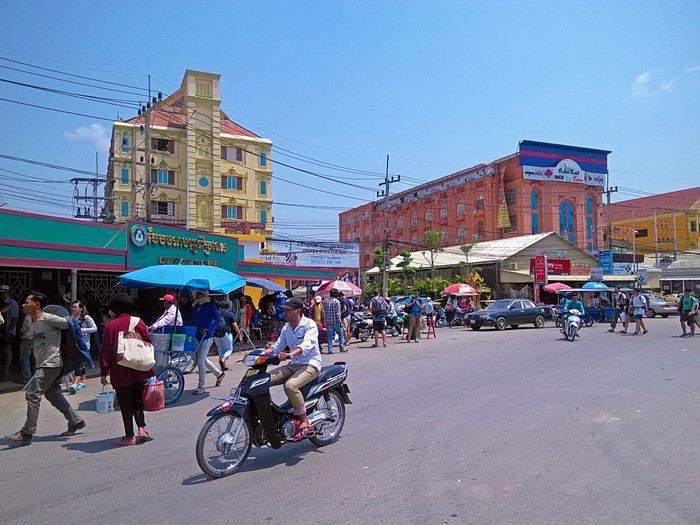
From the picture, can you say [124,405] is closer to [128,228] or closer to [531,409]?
[531,409]

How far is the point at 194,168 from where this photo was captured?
47031 mm

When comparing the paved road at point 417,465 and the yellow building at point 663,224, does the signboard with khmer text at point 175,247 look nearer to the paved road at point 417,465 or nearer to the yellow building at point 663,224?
the paved road at point 417,465

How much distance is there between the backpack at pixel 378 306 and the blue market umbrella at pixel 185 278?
7509 mm

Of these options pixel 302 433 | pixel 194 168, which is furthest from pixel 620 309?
pixel 194 168

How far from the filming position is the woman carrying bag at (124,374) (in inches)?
257

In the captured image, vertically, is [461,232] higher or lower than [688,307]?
Result: higher

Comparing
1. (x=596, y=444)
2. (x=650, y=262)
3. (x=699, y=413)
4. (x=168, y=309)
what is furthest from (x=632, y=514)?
(x=650, y=262)

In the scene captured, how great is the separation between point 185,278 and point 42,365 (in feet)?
13.2

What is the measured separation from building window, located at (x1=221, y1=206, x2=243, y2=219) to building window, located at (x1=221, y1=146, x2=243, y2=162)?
4.36m

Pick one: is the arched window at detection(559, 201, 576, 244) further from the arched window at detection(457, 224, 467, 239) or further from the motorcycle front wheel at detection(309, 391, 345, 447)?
the motorcycle front wheel at detection(309, 391, 345, 447)

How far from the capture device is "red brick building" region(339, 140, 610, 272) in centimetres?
5159

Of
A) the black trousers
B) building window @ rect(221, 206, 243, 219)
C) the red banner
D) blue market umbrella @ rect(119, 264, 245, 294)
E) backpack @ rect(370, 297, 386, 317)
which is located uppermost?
building window @ rect(221, 206, 243, 219)

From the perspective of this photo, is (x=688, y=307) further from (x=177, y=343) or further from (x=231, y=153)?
(x=231, y=153)

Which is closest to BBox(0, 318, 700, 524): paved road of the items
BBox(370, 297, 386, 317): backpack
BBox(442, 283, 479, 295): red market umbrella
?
BBox(370, 297, 386, 317): backpack
